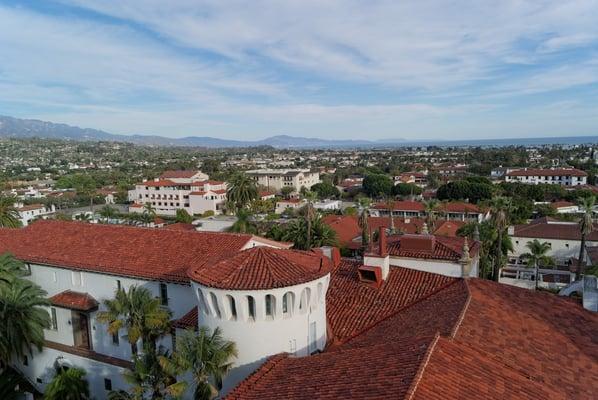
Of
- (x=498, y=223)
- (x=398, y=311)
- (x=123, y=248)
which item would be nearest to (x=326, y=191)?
(x=498, y=223)

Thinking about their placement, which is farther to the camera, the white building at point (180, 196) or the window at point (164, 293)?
the white building at point (180, 196)

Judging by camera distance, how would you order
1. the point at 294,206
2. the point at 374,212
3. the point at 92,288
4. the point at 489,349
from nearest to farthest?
the point at 489,349 → the point at 92,288 → the point at 374,212 → the point at 294,206

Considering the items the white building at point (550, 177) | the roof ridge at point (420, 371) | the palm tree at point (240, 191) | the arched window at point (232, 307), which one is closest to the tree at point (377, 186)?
the white building at point (550, 177)

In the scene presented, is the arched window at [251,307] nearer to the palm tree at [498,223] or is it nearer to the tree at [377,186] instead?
the palm tree at [498,223]

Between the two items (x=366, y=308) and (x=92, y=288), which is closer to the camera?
(x=366, y=308)

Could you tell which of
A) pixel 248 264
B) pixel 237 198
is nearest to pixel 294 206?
pixel 237 198

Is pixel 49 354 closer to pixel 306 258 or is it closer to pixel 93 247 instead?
pixel 93 247

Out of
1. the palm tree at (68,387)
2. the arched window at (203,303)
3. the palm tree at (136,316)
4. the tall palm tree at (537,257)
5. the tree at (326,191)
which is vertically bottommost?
the tree at (326,191)

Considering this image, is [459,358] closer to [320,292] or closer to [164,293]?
[320,292]
